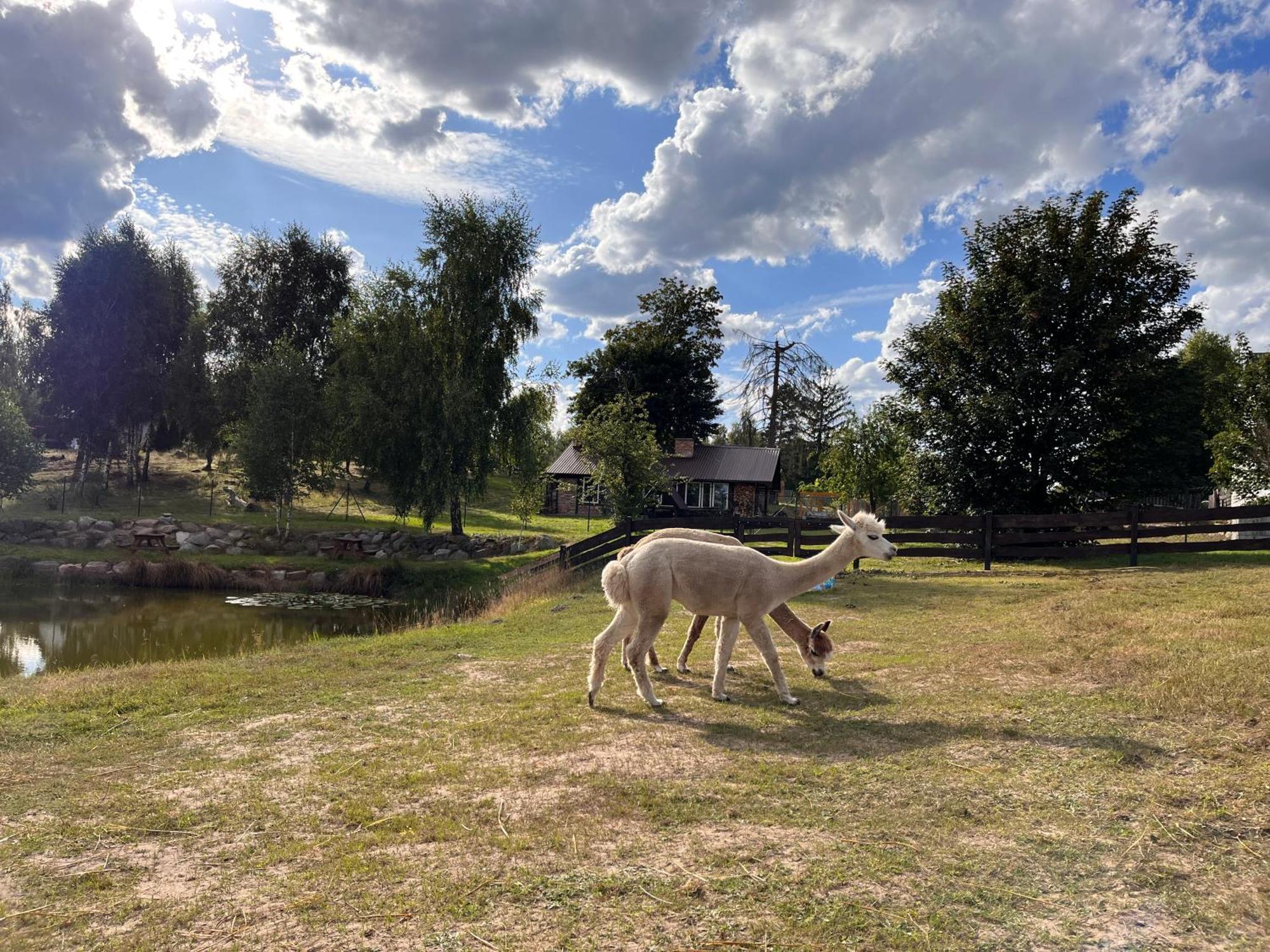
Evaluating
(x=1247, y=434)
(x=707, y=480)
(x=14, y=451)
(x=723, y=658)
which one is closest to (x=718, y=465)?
(x=707, y=480)

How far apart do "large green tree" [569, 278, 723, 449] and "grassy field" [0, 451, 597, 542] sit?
9.88m

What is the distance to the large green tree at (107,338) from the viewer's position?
39.4 meters

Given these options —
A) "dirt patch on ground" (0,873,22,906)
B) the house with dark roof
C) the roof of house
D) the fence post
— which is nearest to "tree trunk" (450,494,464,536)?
the house with dark roof

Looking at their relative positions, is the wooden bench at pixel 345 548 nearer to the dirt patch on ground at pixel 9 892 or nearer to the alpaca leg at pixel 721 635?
the alpaca leg at pixel 721 635

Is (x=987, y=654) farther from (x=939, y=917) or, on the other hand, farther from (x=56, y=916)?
(x=56, y=916)

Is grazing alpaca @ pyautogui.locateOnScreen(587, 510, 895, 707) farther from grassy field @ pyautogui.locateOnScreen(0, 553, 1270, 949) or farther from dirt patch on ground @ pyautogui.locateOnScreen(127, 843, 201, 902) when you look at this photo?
dirt patch on ground @ pyautogui.locateOnScreen(127, 843, 201, 902)

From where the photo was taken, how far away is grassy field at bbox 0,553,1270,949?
3.66m

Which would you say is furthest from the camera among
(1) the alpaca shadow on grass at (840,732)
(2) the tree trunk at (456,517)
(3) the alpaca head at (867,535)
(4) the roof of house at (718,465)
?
(4) the roof of house at (718,465)

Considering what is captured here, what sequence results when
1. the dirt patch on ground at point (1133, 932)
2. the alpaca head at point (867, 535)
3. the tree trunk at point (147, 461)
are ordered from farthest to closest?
the tree trunk at point (147, 461)
the alpaca head at point (867, 535)
the dirt patch on ground at point (1133, 932)

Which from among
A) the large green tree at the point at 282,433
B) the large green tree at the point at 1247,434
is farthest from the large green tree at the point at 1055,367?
the large green tree at the point at 282,433

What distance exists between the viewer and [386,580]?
88.1 feet

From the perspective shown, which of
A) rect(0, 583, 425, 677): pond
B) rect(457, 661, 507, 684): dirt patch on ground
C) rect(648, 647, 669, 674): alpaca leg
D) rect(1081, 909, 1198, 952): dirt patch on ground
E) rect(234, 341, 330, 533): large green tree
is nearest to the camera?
rect(1081, 909, 1198, 952): dirt patch on ground

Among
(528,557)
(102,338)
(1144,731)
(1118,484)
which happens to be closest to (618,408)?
(528,557)

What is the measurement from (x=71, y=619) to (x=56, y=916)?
20308mm
